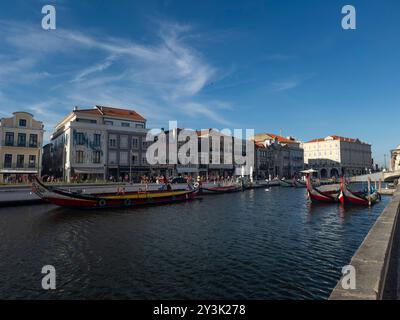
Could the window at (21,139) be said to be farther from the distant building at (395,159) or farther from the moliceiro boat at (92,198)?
the distant building at (395,159)

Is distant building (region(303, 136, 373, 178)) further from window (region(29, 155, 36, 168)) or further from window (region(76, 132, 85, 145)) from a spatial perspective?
window (region(29, 155, 36, 168))

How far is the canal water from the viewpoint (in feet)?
31.3

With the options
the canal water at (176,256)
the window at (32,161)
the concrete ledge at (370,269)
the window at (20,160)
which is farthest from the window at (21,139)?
the concrete ledge at (370,269)

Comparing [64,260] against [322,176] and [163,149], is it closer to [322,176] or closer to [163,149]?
[163,149]

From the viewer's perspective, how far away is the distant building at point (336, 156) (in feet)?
429

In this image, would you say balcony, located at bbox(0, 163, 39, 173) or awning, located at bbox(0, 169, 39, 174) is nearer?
awning, located at bbox(0, 169, 39, 174)

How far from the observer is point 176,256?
13.1 m

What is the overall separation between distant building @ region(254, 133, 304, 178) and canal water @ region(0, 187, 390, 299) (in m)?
72.1

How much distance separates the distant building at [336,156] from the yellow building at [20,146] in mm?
110384

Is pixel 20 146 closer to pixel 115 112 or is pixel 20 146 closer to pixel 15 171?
pixel 15 171

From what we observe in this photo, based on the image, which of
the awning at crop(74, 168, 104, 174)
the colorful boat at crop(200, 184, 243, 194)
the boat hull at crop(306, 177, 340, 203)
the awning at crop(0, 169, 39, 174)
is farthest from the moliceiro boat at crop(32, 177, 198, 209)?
the awning at crop(0, 169, 39, 174)

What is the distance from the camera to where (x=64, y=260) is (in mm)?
12672
